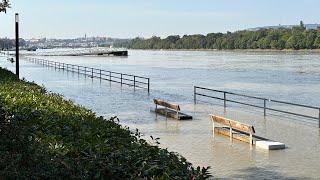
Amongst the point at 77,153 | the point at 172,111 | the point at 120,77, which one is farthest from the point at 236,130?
the point at 120,77

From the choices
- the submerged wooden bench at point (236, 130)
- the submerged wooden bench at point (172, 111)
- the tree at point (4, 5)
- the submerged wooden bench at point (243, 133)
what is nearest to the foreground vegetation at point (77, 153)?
the submerged wooden bench at point (243, 133)

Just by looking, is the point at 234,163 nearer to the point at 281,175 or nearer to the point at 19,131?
the point at 281,175

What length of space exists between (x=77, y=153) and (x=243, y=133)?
9416 mm

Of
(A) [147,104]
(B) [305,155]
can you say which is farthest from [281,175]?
(A) [147,104]

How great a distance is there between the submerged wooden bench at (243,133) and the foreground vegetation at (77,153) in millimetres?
5717

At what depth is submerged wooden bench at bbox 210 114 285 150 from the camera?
507 inches

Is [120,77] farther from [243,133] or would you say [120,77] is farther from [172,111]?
[243,133]

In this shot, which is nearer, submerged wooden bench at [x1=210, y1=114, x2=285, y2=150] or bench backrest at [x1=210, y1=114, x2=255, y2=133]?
submerged wooden bench at [x1=210, y1=114, x2=285, y2=150]

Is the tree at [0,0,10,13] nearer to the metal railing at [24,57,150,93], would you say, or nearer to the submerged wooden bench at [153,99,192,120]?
the submerged wooden bench at [153,99,192,120]

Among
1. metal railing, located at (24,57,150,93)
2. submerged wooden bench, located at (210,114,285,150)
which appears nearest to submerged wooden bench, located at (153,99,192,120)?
submerged wooden bench, located at (210,114,285,150)

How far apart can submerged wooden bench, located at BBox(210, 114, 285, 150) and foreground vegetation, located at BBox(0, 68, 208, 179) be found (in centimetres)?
572

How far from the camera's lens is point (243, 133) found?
14672mm

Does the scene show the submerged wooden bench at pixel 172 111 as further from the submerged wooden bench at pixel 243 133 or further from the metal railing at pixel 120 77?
the metal railing at pixel 120 77

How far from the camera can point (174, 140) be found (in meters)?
14.1
